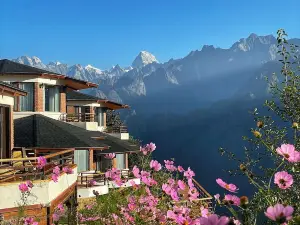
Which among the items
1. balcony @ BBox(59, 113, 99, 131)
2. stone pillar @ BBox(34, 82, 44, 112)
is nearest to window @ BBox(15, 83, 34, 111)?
stone pillar @ BBox(34, 82, 44, 112)

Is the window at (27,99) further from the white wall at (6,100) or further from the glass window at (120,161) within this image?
the glass window at (120,161)

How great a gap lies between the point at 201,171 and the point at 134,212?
164534 millimetres

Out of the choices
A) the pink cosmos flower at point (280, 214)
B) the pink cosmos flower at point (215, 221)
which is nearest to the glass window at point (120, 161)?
the pink cosmos flower at point (215, 221)

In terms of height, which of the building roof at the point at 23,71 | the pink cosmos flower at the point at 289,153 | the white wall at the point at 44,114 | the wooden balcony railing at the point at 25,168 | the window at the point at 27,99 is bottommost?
the wooden balcony railing at the point at 25,168

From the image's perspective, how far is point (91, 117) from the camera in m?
34.1

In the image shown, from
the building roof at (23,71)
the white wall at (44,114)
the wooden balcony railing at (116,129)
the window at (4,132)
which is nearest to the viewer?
the window at (4,132)

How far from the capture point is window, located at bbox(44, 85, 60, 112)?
26.8m

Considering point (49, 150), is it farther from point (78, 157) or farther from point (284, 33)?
point (284, 33)

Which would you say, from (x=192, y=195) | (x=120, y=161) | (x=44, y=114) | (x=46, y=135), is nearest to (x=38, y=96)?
(x=44, y=114)

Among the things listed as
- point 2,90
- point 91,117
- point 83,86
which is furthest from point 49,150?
point 91,117

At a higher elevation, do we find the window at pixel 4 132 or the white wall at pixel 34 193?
the window at pixel 4 132

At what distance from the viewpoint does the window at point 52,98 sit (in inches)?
1053

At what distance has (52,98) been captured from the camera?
89.0 feet

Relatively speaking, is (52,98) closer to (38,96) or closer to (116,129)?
(38,96)
